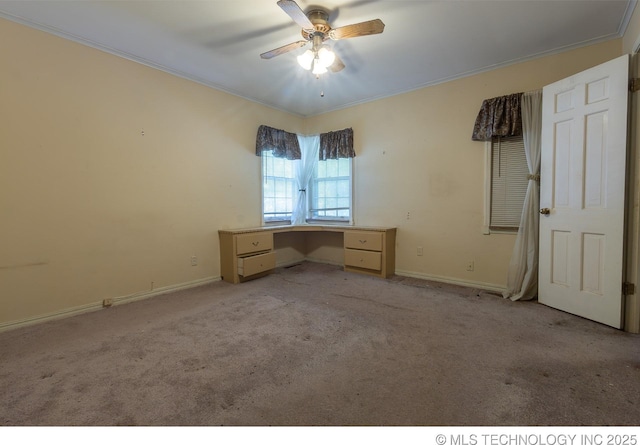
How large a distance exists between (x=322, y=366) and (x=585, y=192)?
8.45 feet

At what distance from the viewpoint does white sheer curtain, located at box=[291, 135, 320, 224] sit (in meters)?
4.75

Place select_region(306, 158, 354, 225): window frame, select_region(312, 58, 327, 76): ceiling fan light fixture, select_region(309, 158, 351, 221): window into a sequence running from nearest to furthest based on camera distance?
select_region(312, 58, 327, 76): ceiling fan light fixture < select_region(306, 158, 354, 225): window frame < select_region(309, 158, 351, 221): window

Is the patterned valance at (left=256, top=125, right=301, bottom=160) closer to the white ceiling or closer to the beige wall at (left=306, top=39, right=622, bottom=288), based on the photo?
the white ceiling

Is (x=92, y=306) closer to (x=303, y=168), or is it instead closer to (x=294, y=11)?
(x=294, y=11)

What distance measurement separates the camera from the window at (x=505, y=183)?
10.0ft

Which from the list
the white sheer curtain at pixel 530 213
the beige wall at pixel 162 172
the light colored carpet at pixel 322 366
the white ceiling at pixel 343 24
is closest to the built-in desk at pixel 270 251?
the beige wall at pixel 162 172

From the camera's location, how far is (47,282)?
8.09 ft

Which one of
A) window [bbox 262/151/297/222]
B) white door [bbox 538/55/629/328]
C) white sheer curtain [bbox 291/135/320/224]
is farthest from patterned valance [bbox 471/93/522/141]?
window [bbox 262/151/297/222]

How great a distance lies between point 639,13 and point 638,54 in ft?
0.92

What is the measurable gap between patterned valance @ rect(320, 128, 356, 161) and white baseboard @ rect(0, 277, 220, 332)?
2578 millimetres

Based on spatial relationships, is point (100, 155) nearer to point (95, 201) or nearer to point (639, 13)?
point (95, 201)

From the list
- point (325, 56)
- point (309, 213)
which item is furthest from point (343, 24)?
point (309, 213)

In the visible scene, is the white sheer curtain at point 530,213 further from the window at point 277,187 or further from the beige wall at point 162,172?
the window at point 277,187
